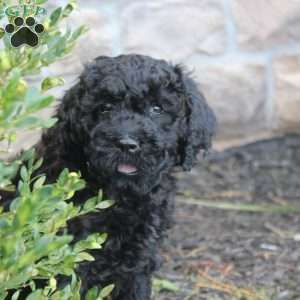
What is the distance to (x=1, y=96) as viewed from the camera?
5.38 feet

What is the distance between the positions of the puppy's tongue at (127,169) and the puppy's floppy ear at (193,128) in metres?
0.27

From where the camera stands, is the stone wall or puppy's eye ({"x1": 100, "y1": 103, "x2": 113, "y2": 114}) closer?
puppy's eye ({"x1": 100, "y1": 103, "x2": 113, "y2": 114})

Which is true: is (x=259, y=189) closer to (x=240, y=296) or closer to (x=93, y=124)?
(x=240, y=296)

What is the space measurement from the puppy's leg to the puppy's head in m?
0.39

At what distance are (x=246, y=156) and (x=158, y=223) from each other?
6.43 feet

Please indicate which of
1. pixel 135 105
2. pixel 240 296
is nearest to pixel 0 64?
pixel 135 105

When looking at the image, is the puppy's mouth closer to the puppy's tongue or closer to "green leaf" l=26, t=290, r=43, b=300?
the puppy's tongue

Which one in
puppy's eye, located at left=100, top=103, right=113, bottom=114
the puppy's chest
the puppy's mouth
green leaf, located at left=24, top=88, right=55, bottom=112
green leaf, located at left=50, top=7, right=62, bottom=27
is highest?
green leaf, located at left=50, top=7, right=62, bottom=27

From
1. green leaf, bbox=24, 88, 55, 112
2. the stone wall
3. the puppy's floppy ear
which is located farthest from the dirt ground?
green leaf, bbox=24, 88, 55, 112

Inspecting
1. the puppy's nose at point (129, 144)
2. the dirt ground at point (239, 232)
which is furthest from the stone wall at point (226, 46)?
the puppy's nose at point (129, 144)

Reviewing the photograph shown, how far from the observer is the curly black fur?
2.57 m

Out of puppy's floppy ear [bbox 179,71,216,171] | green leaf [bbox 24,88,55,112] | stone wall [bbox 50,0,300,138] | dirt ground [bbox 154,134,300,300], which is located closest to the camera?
green leaf [bbox 24,88,55,112]

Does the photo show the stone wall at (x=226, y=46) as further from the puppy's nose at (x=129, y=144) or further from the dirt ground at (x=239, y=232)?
the puppy's nose at (x=129, y=144)

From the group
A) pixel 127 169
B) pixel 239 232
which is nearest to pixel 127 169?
pixel 127 169
